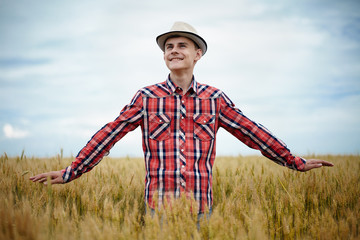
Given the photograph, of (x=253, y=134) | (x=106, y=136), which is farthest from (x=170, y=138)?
(x=253, y=134)

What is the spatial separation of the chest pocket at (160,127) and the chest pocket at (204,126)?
0.85 feet

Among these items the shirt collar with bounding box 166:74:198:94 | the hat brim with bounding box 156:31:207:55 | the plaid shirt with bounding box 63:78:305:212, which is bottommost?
the plaid shirt with bounding box 63:78:305:212

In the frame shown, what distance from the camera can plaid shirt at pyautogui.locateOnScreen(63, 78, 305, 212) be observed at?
2.59 metres

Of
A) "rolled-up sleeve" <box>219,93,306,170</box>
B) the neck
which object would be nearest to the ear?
the neck

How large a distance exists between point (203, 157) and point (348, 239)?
128cm

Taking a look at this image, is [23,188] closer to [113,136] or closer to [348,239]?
[113,136]

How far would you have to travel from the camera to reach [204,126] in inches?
106

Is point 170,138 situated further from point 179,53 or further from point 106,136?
point 179,53

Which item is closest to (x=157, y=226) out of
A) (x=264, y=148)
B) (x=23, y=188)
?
(x=264, y=148)

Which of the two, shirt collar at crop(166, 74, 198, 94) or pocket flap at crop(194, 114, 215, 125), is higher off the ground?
shirt collar at crop(166, 74, 198, 94)

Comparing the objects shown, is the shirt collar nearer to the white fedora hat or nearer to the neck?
the neck

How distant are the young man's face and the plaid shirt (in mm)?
177

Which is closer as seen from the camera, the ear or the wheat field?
the wheat field

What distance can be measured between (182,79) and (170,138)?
22.7 inches
